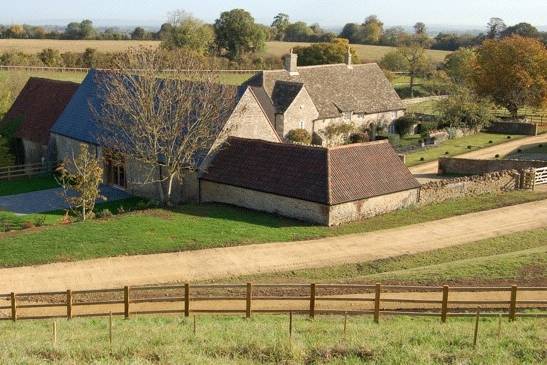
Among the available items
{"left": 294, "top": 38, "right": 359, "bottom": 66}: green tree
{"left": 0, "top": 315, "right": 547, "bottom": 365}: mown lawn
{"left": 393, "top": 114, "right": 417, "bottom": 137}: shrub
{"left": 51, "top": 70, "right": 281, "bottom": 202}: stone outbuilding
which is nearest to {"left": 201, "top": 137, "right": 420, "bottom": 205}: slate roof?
{"left": 51, "top": 70, "right": 281, "bottom": 202}: stone outbuilding

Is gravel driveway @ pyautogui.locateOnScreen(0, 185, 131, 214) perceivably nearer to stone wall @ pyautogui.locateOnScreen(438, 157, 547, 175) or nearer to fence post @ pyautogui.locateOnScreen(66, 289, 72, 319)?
fence post @ pyautogui.locateOnScreen(66, 289, 72, 319)

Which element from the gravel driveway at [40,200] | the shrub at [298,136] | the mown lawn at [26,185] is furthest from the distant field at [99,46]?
the gravel driveway at [40,200]

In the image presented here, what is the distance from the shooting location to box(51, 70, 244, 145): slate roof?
42487 millimetres

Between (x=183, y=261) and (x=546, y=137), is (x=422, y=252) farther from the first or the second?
(x=546, y=137)

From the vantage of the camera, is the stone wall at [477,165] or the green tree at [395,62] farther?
the green tree at [395,62]

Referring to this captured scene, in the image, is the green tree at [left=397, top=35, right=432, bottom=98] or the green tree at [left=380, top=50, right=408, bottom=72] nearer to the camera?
the green tree at [left=397, top=35, right=432, bottom=98]

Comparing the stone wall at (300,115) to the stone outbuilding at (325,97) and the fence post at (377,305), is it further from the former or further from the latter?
the fence post at (377,305)

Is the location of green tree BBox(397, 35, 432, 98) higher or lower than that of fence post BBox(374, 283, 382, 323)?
higher

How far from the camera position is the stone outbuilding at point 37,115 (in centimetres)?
4759

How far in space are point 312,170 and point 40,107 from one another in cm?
2665

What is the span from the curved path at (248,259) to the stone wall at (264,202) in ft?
7.36

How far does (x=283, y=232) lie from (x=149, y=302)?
33.9 feet

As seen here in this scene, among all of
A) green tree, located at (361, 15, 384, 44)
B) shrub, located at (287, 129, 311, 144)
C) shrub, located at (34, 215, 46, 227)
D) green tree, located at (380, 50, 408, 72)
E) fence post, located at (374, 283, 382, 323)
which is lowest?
shrub, located at (34, 215, 46, 227)

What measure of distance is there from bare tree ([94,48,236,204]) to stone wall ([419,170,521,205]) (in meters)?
12.1
